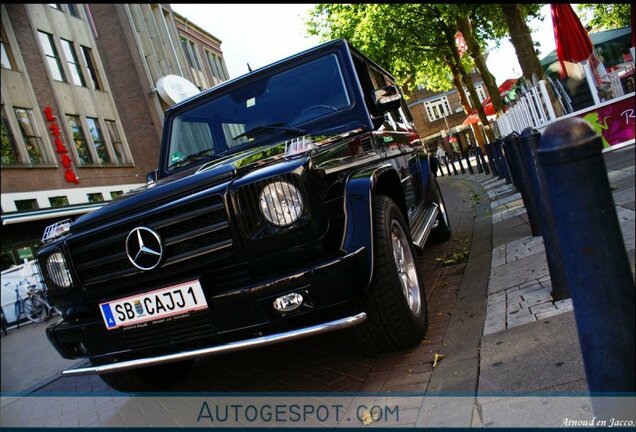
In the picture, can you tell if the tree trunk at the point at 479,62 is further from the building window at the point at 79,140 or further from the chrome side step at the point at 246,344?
the chrome side step at the point at 246,344

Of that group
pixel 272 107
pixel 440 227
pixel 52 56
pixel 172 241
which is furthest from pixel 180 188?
pixel 52 56

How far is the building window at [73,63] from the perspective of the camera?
70.0ft

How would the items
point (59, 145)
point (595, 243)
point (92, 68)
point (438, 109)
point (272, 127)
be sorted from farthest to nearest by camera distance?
point (438, 109) → point (92, 68) → point (59, 145) → point (272, 127) → point (595, 243)

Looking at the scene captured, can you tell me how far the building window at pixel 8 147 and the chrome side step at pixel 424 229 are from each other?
52.8ft

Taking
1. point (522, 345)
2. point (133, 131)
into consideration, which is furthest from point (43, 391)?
point (133, 131)

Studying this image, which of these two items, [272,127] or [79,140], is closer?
[272,127]

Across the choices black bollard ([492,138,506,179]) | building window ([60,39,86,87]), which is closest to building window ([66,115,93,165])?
building window ([60,39,86,87])

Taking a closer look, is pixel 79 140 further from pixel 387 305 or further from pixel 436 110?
pixel 436 110

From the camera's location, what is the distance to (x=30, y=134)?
17.8 meters

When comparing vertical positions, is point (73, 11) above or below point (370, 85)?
above

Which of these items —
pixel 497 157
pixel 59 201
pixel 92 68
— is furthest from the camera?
pixel 92 68

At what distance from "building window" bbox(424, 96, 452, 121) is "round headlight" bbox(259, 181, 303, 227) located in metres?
51.3

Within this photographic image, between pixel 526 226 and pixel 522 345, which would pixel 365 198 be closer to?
pixel 522 345

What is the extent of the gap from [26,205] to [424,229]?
1651 cm
